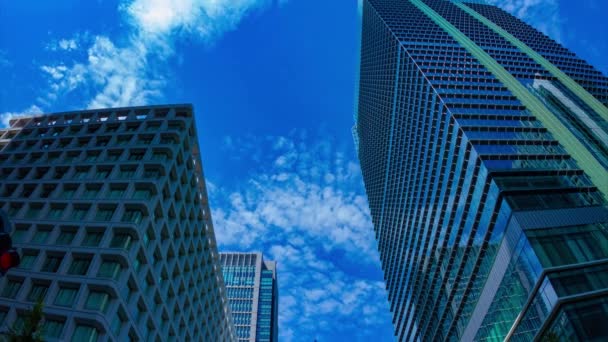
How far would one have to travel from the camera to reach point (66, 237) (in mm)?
36719

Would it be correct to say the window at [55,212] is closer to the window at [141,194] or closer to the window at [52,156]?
the window at [141,194]

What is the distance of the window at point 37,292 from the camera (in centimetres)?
3241

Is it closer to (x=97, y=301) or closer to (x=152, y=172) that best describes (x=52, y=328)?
(x=97, y=301)

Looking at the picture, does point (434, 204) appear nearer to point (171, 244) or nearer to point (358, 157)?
point (171, 244)

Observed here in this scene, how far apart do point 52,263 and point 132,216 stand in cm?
759

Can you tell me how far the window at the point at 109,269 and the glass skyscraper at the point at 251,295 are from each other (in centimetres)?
12434

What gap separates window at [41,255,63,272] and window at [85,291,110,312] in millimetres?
5477

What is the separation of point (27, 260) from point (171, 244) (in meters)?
12.9

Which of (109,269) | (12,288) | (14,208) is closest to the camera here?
(109,269)

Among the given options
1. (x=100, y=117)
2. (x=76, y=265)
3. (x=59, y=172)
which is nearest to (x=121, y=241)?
(x=76, y=265)

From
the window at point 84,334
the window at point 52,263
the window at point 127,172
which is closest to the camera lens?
the window at point 84,334

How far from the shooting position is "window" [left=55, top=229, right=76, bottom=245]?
1426 inches

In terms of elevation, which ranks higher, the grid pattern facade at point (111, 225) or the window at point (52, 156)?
Answer: the window at point (52, 156)

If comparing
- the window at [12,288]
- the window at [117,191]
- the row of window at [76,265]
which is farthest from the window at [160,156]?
the window at [12,288]
